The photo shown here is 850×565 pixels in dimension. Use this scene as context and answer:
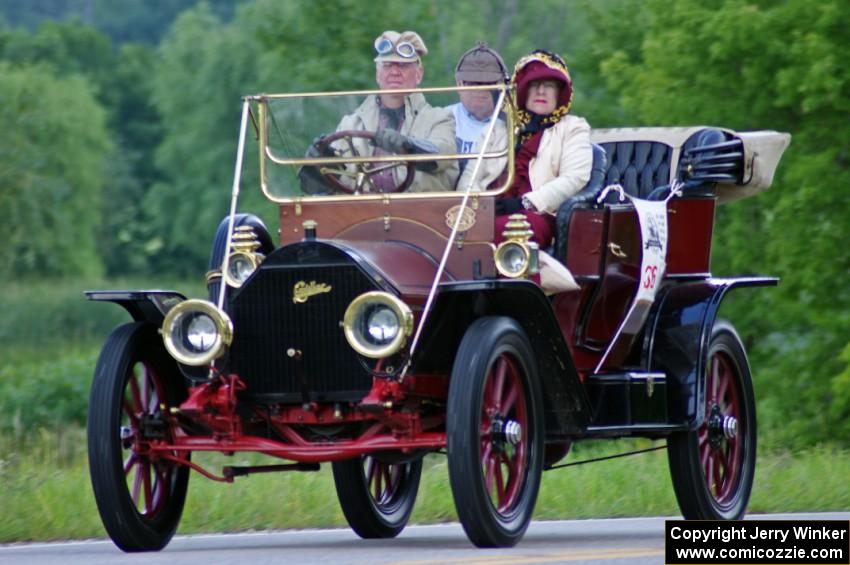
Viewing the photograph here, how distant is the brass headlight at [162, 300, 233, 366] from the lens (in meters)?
8.31

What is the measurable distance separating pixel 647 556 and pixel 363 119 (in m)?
2.77

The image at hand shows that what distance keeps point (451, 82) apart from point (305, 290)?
34039mm

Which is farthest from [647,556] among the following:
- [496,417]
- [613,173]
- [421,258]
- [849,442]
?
[849,442]

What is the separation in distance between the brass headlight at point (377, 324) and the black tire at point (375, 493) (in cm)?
194

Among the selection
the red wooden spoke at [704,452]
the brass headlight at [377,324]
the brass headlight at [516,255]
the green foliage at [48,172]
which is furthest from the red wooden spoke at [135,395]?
the green foliage at [48,172]

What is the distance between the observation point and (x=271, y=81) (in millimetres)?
51469

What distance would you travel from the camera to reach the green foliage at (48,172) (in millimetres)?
50906

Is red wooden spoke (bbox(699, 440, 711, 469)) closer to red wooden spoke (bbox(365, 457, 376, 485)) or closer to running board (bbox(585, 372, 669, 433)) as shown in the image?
running board (bbox(585, 372, 669, 433))

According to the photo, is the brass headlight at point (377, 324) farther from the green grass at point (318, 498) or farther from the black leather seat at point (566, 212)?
the green grass at point (318, 498)

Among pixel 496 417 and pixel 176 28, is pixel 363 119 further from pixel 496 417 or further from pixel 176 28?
pixel 176 28

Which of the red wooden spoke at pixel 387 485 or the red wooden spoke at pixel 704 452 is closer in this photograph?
the red wooden spoke at pixel 704 452

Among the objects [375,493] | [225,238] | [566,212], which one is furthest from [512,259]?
[375,493]

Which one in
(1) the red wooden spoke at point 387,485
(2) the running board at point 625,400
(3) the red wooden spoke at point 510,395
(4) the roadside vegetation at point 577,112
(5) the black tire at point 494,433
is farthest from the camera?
(4) the roadside vegetation at point 577,112

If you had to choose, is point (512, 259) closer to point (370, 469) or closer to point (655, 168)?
point (370, 469)
